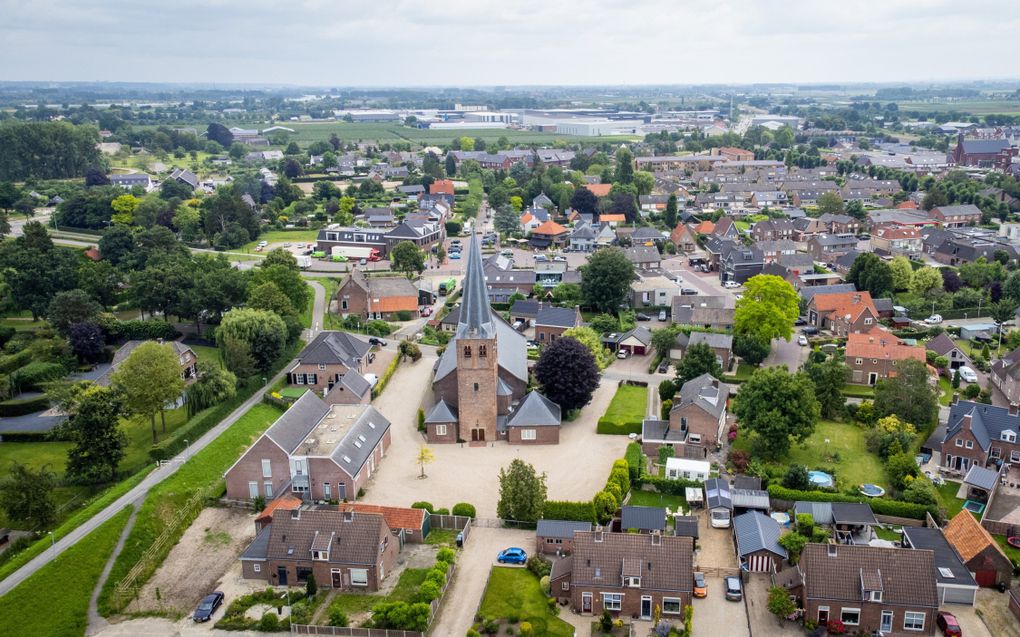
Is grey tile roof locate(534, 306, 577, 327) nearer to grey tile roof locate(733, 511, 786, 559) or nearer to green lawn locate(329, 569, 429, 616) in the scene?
grey tile roof locate(733, 511, 786, 559)

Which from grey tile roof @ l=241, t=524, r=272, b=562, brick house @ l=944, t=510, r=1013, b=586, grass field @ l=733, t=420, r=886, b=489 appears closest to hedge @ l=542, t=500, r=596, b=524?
grey tile roof @ l=241, t=524, r=272, b=562

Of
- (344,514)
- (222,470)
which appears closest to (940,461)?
(344,514)

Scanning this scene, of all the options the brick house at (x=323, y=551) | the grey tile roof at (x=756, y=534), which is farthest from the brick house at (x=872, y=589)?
the brick house at (x=323, y=551)

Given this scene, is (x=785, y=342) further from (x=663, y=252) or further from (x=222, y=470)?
(x=222, y=470)

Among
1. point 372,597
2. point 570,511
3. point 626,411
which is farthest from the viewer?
point 626,411

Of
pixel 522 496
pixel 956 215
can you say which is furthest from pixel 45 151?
pixel 956 215

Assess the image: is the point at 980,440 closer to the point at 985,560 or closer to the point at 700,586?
the point at 985,560
